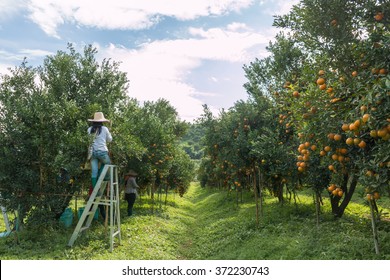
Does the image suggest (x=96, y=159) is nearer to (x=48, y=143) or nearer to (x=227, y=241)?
(x=48, y=143)

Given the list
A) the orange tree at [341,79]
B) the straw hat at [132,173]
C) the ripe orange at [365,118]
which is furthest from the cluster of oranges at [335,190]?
the straw hat at [132,173]

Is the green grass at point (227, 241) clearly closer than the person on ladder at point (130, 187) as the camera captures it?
Yes

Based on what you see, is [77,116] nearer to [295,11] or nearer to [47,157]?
[47,157]

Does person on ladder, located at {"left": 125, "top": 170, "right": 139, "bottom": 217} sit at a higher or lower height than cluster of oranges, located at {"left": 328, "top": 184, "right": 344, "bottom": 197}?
lower

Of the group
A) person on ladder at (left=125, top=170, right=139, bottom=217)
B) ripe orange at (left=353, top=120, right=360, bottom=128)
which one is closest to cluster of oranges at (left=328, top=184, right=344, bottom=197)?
ripe orange at (left=353, top=120, right=360, bottom=128)

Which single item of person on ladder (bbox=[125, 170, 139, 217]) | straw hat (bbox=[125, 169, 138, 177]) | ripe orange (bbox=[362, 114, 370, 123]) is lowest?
person on ladder (bbox=[125, 170, 139, 217])

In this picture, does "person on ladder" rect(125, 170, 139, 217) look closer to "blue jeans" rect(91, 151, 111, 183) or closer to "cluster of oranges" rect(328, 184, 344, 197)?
"blue jeans" rect(91, 151, 111, 183)

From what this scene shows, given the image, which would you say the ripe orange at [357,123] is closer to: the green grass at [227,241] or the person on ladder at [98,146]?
the green grass at [227,241]

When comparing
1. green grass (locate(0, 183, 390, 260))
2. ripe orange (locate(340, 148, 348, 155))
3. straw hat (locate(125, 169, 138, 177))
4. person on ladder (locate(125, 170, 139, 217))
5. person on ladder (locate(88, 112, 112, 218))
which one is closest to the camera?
ripe orange (locate(340, 148, 348, 155))

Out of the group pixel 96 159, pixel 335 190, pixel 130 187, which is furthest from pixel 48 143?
pixel 335 190

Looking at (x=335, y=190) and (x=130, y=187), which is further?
(x=130, y=187)

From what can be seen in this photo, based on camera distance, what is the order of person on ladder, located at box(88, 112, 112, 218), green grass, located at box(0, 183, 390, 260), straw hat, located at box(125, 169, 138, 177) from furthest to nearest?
straw hat, located at box(125, 169, 138, 177) → person on ladder, located at box(88, 112, 112, 218) → green grass, located at box(0, 183, 390, 260)

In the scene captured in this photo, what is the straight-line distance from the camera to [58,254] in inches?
311
